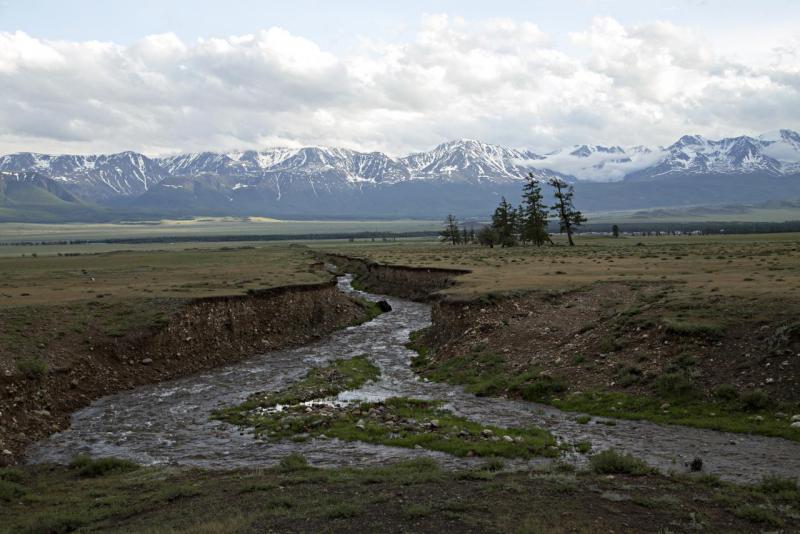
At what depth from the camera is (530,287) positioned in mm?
50469

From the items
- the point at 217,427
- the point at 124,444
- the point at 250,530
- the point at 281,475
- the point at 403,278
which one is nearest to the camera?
the point at 250,530

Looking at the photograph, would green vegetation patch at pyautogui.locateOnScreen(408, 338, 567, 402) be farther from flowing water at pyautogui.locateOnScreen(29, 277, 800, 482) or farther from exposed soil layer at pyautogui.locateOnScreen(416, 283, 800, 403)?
flowing water at pyautogui.locateOnScreen(29, 277, 800, 482)

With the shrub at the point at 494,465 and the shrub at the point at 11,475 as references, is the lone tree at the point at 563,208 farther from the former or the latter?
the shrub at the point at 11,475

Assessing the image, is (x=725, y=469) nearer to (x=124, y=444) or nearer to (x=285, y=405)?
(x=285, y=405)

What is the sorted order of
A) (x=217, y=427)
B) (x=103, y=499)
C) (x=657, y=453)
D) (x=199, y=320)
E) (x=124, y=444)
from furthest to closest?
(x=199, y=320) → (x=217, y=427) → (x=124, y=444) → (x=657, y=453) → (x=103, y=499)

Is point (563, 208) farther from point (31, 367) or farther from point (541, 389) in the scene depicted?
point (31, 367)

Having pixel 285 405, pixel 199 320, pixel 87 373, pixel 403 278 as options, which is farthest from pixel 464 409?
pixel 403 278

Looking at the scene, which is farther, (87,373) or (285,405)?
(87,373)

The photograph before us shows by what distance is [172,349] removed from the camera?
40406mm

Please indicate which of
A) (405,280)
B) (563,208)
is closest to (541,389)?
(405,280)

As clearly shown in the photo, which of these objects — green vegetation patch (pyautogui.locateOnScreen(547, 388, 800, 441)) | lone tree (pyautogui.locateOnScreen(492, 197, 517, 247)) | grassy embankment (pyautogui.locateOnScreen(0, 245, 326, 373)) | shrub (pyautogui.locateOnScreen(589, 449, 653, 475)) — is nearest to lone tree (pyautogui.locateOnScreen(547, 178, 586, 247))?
lone tree (pyautogui.locateOnScreen(492, 197, 517, 247))

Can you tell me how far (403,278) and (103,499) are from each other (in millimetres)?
63923

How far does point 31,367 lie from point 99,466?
40.9 ft

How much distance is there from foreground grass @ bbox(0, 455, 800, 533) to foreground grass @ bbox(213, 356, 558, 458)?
9.91ft
